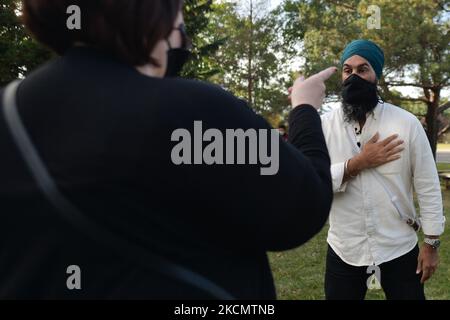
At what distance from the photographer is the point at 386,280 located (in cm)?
266

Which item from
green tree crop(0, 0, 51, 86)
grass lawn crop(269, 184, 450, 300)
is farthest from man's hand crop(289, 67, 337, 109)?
green tree crop(0, 0, 51, 86)

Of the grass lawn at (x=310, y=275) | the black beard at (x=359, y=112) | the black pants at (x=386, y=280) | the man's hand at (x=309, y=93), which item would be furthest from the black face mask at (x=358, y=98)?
the grass lawn at (x=310, y=275)

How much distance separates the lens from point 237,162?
100 centimetres

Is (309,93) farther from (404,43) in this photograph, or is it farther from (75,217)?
(404,43)

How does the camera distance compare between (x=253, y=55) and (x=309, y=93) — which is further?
(x=253, y=55)

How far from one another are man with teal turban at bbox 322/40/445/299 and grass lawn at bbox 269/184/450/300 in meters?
2.43

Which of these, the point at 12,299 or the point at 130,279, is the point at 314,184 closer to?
the point at 130,279

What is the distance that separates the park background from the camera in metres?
6.60

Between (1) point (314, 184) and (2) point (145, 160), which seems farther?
(1) point (314, 184)

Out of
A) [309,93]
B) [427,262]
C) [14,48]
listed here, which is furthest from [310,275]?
[14,48]

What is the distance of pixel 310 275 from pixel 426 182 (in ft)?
11.6

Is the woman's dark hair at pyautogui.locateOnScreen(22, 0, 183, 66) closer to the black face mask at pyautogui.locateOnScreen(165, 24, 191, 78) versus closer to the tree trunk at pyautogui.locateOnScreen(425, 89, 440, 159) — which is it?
the black face mask at pyautogui.locateOnScreen(165, 24, 191, 78)

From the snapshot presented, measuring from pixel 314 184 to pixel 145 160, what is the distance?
0.37 meters
